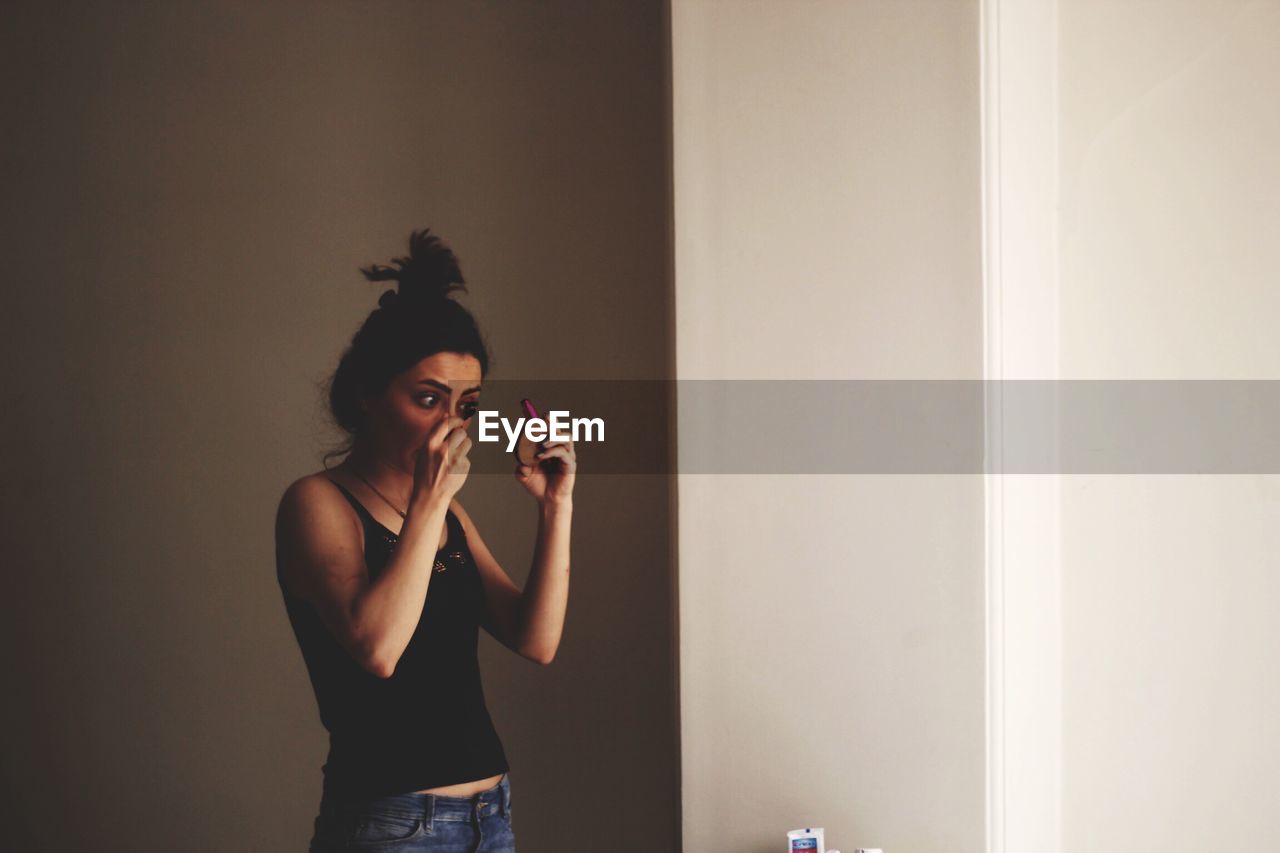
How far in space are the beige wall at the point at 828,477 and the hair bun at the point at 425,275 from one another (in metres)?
0.41

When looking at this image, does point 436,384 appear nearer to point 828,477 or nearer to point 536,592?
point 536,592

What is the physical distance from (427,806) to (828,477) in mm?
868

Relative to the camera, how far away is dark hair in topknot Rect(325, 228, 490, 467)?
60.7 inches

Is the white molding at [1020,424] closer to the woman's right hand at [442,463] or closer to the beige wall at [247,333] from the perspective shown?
the beige wall at [247,333]

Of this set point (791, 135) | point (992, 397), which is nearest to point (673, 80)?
point (791, 135)

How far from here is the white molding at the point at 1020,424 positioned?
5.21 feet

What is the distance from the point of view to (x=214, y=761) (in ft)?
6.10

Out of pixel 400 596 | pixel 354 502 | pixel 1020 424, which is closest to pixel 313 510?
pixel 354 502

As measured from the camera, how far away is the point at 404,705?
4.83 feet

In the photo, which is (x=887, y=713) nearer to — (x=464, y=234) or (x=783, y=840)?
(x=783, y=840)

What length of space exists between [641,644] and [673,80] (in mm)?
1107

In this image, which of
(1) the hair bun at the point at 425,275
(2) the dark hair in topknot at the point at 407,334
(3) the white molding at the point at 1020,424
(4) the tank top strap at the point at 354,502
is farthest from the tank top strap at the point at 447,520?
(3) the white molding at the point at 1020,424

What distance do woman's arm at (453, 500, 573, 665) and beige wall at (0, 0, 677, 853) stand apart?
196 millimetres

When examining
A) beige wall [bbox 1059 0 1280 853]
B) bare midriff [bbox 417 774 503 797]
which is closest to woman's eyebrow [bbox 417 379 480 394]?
bare midriff [bbox 417 774 503 797]
